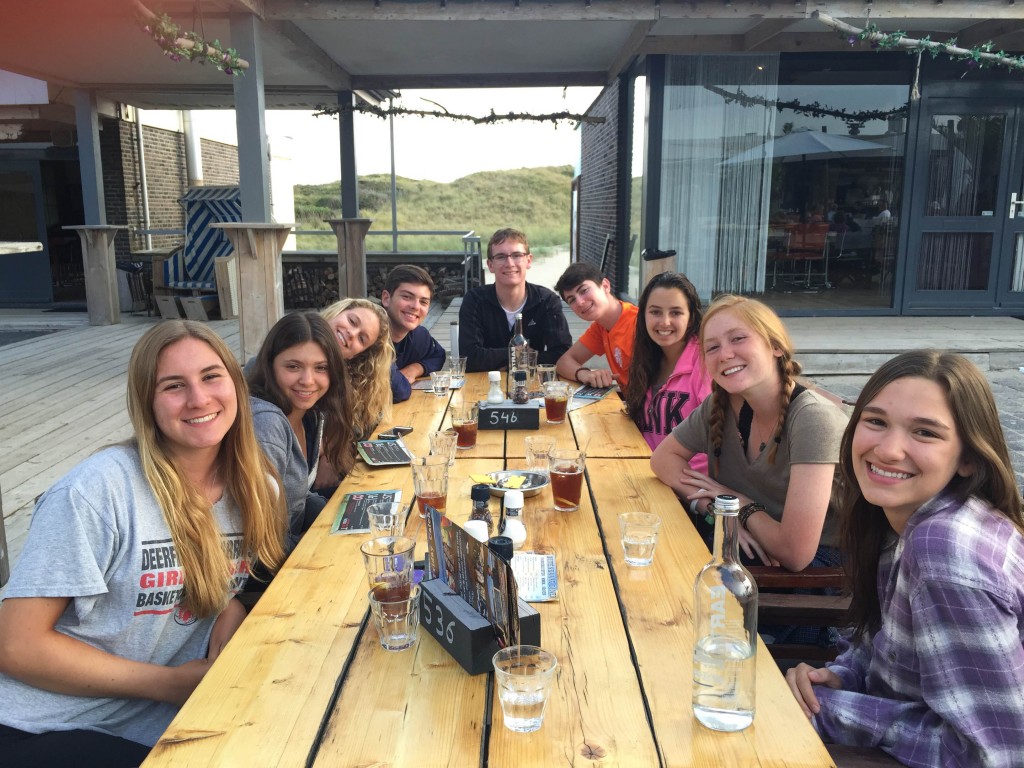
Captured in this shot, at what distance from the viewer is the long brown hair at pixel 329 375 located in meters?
2.42

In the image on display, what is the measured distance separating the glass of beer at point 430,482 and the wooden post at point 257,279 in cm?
431

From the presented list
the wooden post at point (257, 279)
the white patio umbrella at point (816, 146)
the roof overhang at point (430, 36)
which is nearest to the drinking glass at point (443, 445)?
the roof overhang at point (430, 36)

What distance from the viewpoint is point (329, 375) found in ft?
8.07

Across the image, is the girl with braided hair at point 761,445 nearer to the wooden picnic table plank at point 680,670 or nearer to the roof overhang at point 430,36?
the wooden picnic table plank at point 680,670

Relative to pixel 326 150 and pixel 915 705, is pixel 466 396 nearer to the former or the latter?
pixel 915 705

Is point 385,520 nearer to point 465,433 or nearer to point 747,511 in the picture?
point 465,433

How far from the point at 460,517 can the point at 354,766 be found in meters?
0.94

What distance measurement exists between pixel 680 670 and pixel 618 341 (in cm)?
269

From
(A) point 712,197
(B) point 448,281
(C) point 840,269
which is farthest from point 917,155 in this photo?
(B) point 448,281

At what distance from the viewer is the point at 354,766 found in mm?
1084

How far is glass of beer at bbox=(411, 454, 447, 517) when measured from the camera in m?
1.93

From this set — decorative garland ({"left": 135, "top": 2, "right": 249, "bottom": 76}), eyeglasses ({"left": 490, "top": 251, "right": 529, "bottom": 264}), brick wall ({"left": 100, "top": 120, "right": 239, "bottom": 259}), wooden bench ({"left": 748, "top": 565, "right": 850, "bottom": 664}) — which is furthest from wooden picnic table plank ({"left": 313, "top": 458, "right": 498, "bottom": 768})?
brick wall ({"left": 100, "top": 120, "right": 239, "bottom": 259})

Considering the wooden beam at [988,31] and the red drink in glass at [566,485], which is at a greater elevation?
the wooden beam at [988,31]

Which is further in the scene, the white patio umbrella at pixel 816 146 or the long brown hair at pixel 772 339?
the white patio umbrella at pixel 816 146
